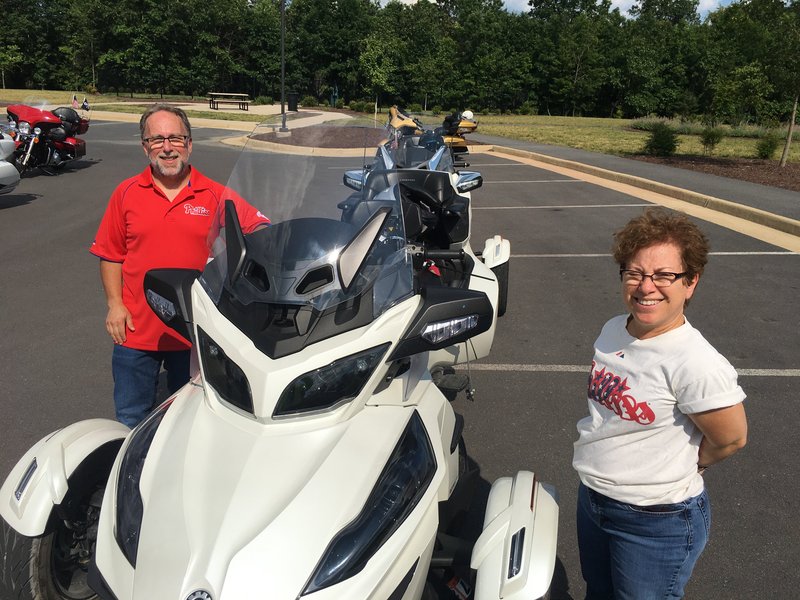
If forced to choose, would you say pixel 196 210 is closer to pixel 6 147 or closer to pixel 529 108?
pixel 6 147

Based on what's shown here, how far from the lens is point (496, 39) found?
195 ft

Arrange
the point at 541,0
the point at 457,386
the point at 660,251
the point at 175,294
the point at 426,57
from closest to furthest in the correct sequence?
1. the point at 660,251
2. the point at 175,294
3. the point at 457,386
4. the point at 426,57
5. the point at 541,0

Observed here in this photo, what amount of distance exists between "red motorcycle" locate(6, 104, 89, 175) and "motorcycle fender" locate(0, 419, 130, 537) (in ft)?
41.3

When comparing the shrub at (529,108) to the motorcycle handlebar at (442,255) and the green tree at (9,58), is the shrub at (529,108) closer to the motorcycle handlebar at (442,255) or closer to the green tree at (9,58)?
the green tree at (9,58)

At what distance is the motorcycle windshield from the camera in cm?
190

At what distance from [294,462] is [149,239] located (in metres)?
1.66

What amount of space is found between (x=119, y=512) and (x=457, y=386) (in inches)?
67.0

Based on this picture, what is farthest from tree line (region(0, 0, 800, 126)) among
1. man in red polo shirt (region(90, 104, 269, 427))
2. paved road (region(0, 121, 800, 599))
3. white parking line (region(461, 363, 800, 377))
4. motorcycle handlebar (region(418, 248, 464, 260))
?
man in red polo shirt (region(90, 104, 269, 427))

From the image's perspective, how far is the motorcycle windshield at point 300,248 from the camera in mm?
1901

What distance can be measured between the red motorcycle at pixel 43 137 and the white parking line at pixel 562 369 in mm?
11737

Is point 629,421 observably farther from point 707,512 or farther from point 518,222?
point 518,222

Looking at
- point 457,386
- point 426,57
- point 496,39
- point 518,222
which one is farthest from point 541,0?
point 457,386

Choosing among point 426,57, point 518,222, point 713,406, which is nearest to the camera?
point 713,406

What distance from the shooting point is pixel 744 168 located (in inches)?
666
